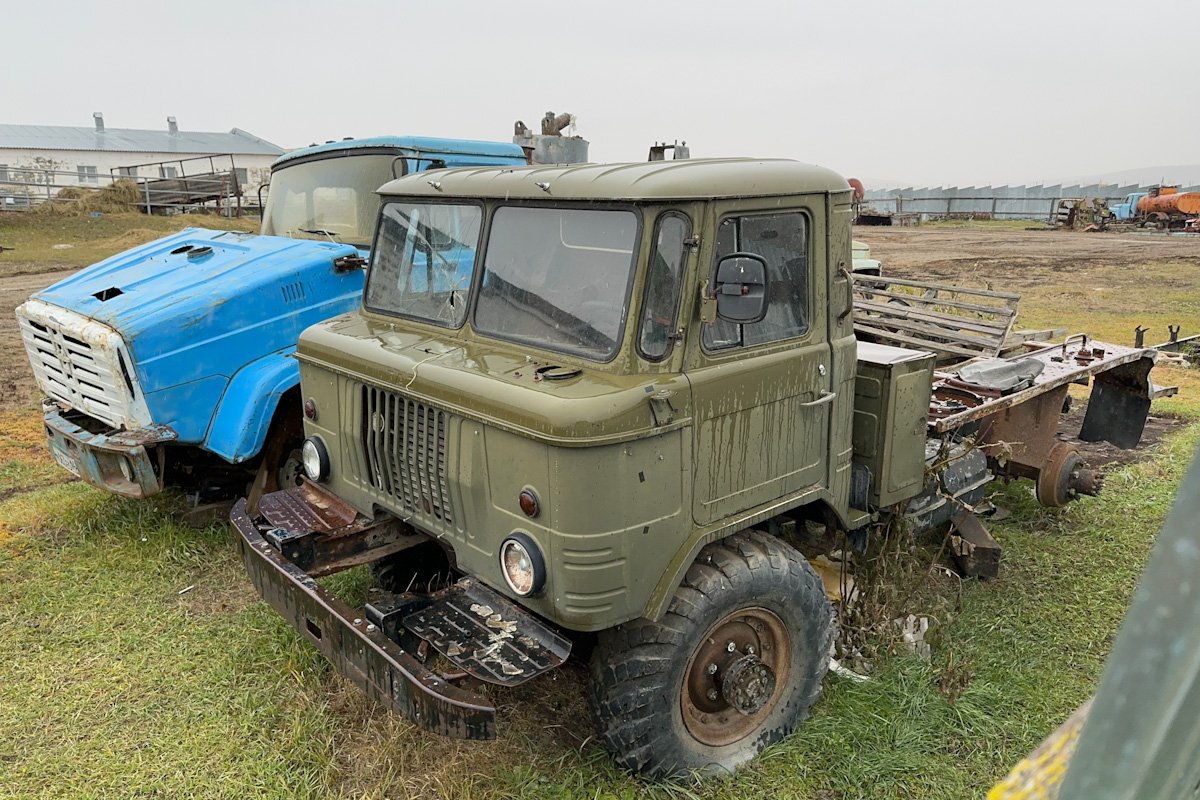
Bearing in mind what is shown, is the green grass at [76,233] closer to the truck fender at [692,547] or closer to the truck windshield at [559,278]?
the truck windshield at [559,278]

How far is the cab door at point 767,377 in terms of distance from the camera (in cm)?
335

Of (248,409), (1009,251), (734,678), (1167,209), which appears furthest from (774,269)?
(1167,209)

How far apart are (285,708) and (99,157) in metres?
43.3

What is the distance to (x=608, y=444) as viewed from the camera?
3006mm

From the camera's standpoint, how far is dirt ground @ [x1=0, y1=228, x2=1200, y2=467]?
27.8 ft

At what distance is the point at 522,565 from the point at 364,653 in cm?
Result: 69

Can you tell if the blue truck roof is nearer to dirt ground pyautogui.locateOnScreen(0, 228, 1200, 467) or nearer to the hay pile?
dirt ground pyautogui.locateOnScreen(0, 228, 1200, 467)

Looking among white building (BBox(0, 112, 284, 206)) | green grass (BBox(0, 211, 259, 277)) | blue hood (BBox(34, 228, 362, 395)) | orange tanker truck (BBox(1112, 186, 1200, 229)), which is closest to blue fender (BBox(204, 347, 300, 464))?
blue hood (BBox(34, 228, 362, 395))

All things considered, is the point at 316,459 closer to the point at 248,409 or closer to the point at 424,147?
the point at 248,409

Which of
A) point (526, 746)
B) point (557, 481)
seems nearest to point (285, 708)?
point (526, 746)

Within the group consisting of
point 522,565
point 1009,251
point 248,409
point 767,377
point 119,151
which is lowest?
point 1009,251

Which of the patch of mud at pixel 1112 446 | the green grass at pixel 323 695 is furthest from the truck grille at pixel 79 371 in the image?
the patch of mud at pixel 1112 446

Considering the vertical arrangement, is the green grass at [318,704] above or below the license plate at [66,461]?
below

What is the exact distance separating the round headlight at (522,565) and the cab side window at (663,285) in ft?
2.70
